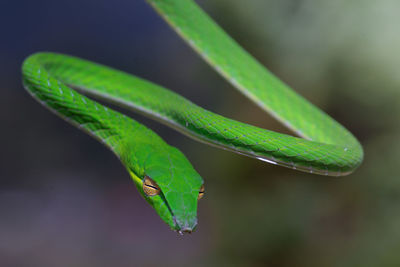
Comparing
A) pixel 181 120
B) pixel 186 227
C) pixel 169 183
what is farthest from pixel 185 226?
pixel 181 120

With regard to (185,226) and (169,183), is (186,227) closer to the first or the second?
(185,226)

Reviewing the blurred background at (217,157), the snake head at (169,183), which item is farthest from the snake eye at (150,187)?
the blurred background at (217,157)

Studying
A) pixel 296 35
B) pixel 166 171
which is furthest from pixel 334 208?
pixel 166 171

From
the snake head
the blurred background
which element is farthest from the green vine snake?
the blurred background

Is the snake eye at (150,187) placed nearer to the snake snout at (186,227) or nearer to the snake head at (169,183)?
the snake head at (169,183)

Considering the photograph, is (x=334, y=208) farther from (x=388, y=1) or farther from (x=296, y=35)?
(x=388, y=1)
